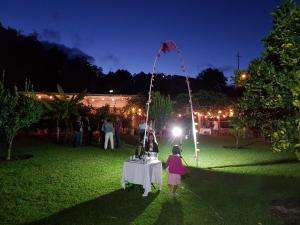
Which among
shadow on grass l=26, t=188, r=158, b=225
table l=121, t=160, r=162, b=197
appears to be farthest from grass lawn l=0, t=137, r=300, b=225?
table l=121, t=160, r=162, b=197

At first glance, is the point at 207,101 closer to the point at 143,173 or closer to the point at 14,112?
the point at 14,112

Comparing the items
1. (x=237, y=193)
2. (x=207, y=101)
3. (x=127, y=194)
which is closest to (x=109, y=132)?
(x=127, y=194)

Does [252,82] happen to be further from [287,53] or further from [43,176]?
[43,176]

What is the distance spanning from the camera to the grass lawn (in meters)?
8.26

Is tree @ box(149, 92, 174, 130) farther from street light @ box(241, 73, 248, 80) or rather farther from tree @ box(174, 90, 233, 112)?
street light @ box(241, 73, 248, 80)

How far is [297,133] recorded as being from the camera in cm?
686

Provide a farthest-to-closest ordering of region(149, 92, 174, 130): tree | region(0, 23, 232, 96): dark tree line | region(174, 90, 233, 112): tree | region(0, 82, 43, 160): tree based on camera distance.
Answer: region(0, 23, 232, 96): dark tree line < region(174, 90, 233, 112): tree < region(149, 92, 174, 130): tree < region(0, 82, 43, 160): tree

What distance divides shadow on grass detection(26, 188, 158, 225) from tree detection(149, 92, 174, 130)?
68.9 ft

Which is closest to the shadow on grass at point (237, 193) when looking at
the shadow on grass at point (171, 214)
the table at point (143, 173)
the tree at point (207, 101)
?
the shadow on grass at point (171, 214)

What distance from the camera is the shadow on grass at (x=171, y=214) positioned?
8.04 m

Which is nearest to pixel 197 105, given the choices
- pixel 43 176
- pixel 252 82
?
pixel 43 176

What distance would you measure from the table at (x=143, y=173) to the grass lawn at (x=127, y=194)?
37 cm

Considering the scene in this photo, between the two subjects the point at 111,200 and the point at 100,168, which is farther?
the point at 100,168

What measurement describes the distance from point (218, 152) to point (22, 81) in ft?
96.6
